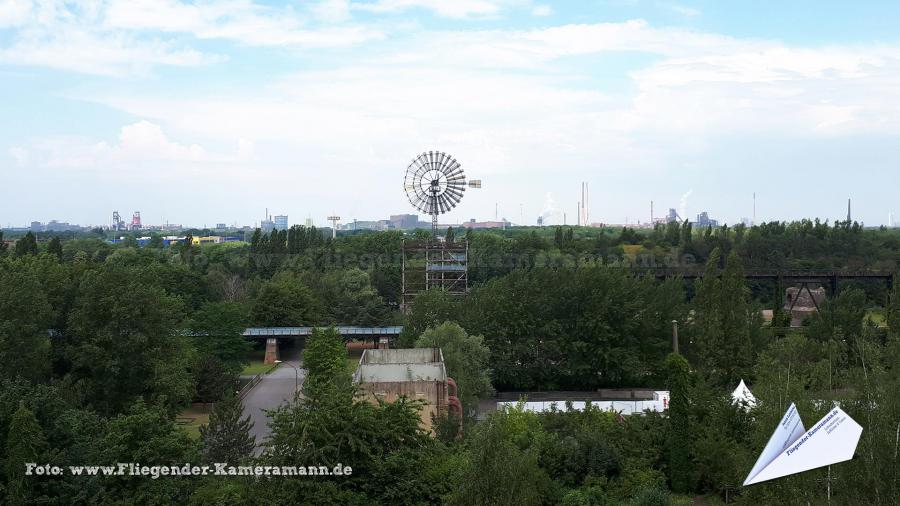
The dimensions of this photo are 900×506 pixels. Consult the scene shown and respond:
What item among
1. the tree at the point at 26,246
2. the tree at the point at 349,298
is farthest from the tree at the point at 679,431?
the tree at the point at 26,246

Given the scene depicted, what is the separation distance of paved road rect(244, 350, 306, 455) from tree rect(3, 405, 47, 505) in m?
11.1

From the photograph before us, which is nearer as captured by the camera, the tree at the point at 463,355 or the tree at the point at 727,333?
the tree at the point at 463,355

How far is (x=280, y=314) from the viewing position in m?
59.1

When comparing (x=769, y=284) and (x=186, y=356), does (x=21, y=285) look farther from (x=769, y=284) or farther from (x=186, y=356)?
(x=769, y=284)

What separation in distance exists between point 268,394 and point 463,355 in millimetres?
12731

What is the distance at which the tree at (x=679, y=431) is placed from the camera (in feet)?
82.2

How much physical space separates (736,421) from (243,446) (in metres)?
16.8

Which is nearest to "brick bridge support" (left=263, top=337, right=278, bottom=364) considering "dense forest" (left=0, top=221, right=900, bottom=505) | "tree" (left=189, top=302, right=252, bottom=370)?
"dense forest" (left=0, top=221, right=900, bottom=505)

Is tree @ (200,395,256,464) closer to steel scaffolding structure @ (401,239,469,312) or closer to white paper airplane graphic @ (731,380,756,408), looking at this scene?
white paper airplane graphic @ (731,380,756,408)

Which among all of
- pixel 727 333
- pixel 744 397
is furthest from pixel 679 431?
pixel 727 333

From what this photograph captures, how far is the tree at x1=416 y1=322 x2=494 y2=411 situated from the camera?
35812 mm

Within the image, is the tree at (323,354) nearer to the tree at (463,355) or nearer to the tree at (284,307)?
the tree at (463,355)

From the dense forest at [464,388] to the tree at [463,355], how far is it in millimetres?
108

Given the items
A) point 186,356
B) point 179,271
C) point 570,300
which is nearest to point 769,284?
point 570,300
